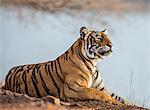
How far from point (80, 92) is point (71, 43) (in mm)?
6247

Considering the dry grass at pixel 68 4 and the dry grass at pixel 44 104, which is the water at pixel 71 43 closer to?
the dry grass at pixel 68 4

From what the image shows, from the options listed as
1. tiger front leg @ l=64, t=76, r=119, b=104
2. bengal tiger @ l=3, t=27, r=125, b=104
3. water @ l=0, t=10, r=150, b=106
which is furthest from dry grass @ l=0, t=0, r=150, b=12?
tiger front leg @ l=64, t=76, r=119, b=104

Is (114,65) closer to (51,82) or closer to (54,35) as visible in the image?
(54,35)

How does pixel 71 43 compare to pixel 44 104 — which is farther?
pixel 71 43

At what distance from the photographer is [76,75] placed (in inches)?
159

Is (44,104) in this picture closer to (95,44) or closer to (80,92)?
(80,92)

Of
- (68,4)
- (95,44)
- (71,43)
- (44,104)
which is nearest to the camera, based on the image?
(44,104)

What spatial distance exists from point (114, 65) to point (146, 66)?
1.85 feet

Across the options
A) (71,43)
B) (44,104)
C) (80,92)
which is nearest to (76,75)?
(80,92)

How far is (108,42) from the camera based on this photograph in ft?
13.2

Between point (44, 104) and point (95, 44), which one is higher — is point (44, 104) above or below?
below

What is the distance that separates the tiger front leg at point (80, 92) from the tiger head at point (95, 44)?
20cm

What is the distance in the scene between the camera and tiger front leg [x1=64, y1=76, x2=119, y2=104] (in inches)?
154

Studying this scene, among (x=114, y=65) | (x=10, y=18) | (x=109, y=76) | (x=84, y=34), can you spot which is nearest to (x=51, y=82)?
(x=84, y=34)
